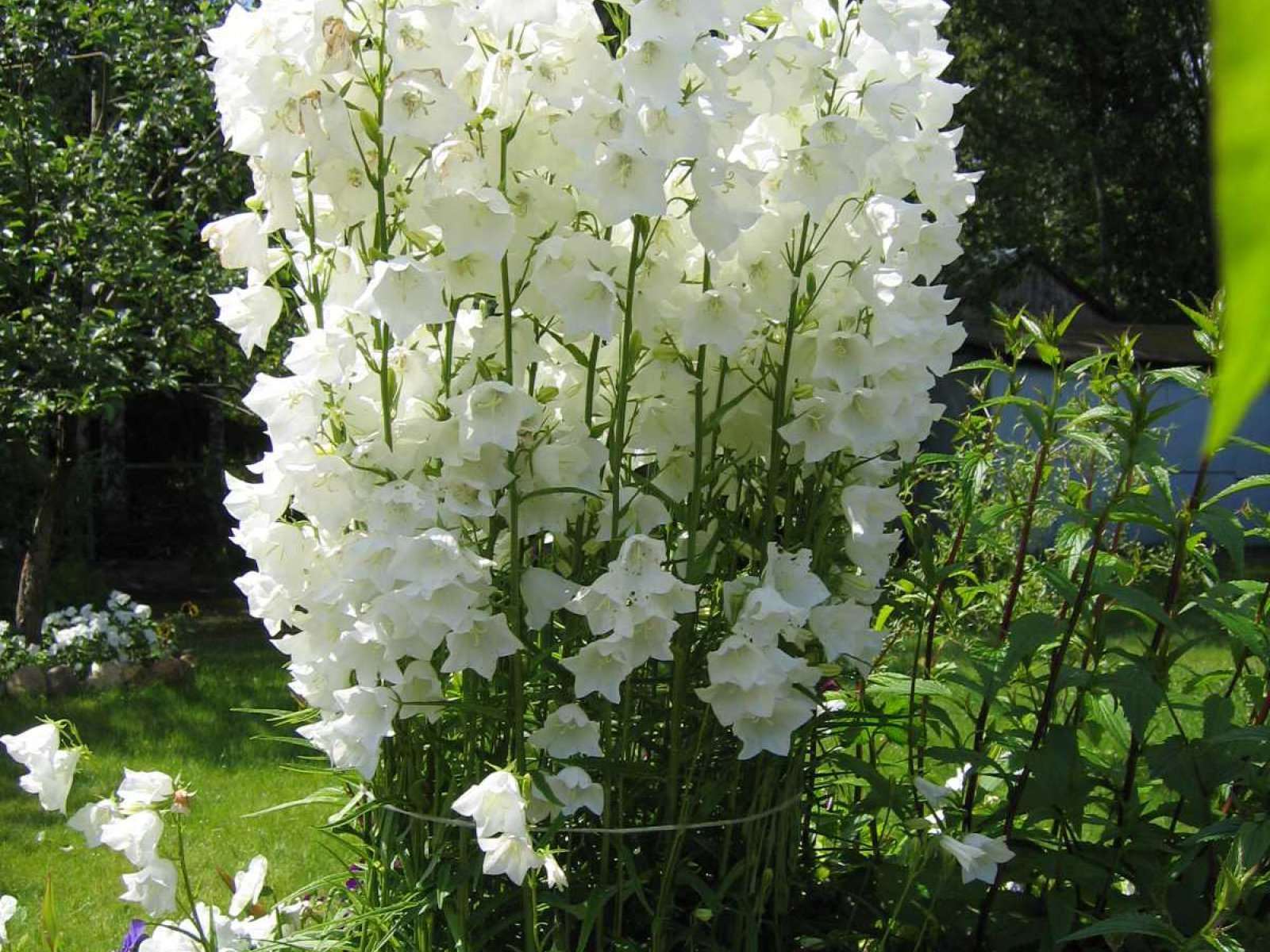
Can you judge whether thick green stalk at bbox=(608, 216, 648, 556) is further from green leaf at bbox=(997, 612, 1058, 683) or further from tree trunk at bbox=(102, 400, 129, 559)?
tree trunk at bbox=(102, 400, 129, 559)

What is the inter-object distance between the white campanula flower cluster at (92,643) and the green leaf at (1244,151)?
744cm

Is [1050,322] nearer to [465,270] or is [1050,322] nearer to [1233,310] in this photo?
[465,270]

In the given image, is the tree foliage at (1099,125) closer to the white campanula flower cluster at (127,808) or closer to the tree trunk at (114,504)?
the tree trunk at (114,504)

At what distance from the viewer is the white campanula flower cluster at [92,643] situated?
22.5 ft

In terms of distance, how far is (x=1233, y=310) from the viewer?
12 centimetres

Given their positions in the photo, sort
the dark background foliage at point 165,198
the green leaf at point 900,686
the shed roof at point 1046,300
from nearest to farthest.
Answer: the green leaf at point 900,686 → the dark background foliage at point 165,198 → the shed roof at point 1046,300

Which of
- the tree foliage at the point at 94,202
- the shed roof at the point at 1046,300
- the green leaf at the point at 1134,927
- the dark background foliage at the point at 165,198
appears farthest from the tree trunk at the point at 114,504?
the green leaf at the point at 1134,927

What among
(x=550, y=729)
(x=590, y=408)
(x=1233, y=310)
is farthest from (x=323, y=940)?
(x=1233, y=310)

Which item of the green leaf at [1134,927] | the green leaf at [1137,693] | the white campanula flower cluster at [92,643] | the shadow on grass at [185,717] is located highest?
the white campanula flower cluster at [92,643]

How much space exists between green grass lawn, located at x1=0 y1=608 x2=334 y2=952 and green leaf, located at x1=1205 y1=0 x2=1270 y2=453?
216cm

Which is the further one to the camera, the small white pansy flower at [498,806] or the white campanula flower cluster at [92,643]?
the white campanula flower cluster at [92,643]

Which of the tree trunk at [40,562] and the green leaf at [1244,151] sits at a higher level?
the tree trunk at [40,562]

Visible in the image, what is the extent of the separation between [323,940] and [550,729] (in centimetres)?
63

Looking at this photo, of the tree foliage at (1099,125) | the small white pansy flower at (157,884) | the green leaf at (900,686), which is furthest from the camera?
the tree foliage at (1099,125)
